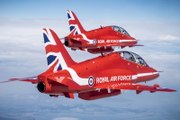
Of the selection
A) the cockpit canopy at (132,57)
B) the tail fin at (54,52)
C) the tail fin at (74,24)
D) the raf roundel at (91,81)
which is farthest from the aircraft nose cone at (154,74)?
the tail fin at (74,24)

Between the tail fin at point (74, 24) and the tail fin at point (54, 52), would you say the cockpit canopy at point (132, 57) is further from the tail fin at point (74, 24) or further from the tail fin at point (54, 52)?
the tail fin at point (74, 24)

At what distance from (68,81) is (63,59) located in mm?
2044

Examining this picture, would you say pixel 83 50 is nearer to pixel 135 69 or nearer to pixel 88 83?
pixel 135 69

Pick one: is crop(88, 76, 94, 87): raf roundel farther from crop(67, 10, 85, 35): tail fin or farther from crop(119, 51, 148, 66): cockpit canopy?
crop(67, 10, 85, 35): tail fin

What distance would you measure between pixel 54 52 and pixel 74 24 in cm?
3124

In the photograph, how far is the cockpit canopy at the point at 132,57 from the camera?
45062 millimetres

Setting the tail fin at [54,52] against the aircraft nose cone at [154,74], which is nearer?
the tail fin at [54,52]

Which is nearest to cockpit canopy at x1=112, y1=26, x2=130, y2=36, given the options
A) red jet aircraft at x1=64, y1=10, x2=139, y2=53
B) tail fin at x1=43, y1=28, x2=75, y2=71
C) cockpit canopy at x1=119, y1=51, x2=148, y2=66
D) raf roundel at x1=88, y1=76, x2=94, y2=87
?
red jet aircraft at x1=64, y1=10, x2=139, y2=53

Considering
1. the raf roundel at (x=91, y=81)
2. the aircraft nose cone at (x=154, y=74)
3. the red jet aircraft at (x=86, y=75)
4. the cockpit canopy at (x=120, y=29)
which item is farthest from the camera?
the cockpit canopy at (x=120, y=29)

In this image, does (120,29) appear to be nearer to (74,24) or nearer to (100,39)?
(100,39)

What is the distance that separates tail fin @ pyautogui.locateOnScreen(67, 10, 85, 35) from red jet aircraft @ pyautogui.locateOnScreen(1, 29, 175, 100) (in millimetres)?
23942

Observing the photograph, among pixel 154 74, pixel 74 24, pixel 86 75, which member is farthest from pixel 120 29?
pixel 86 75

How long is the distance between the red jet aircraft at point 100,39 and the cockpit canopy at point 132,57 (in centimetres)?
1830

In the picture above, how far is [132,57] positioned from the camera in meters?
46.0
